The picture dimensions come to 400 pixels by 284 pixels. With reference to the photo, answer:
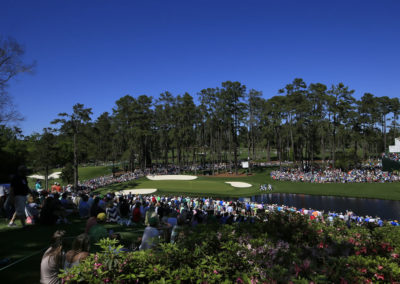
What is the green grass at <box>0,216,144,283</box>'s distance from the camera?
6031 mm

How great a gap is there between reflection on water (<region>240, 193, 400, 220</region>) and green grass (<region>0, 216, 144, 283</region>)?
2247 centimetres

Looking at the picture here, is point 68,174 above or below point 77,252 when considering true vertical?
below

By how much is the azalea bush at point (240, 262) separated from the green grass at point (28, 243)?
2.76m

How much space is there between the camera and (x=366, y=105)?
55875mm

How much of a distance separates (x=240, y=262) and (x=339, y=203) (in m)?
28.0

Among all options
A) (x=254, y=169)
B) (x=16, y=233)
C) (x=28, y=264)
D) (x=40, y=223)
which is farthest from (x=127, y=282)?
(x=254, y=169)

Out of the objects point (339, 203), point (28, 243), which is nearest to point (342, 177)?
point (339, 203)

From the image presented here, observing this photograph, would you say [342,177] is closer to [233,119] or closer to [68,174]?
[233,119]


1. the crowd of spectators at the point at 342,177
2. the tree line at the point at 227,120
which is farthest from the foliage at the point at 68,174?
the crowd of spectators at the point at 342,177

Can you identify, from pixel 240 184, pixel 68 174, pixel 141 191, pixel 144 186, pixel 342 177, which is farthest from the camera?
pixel 68 174

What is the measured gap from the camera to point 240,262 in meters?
4.98

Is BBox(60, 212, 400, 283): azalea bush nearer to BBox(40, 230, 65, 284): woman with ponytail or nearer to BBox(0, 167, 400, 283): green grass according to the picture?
BBox(40, 230, 65, 284): woman with ponytail

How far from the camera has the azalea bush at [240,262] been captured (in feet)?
13.2

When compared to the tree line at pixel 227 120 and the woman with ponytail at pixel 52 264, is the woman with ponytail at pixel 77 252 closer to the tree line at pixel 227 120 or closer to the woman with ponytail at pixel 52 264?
the woman with ponytail at pixel 52 264
